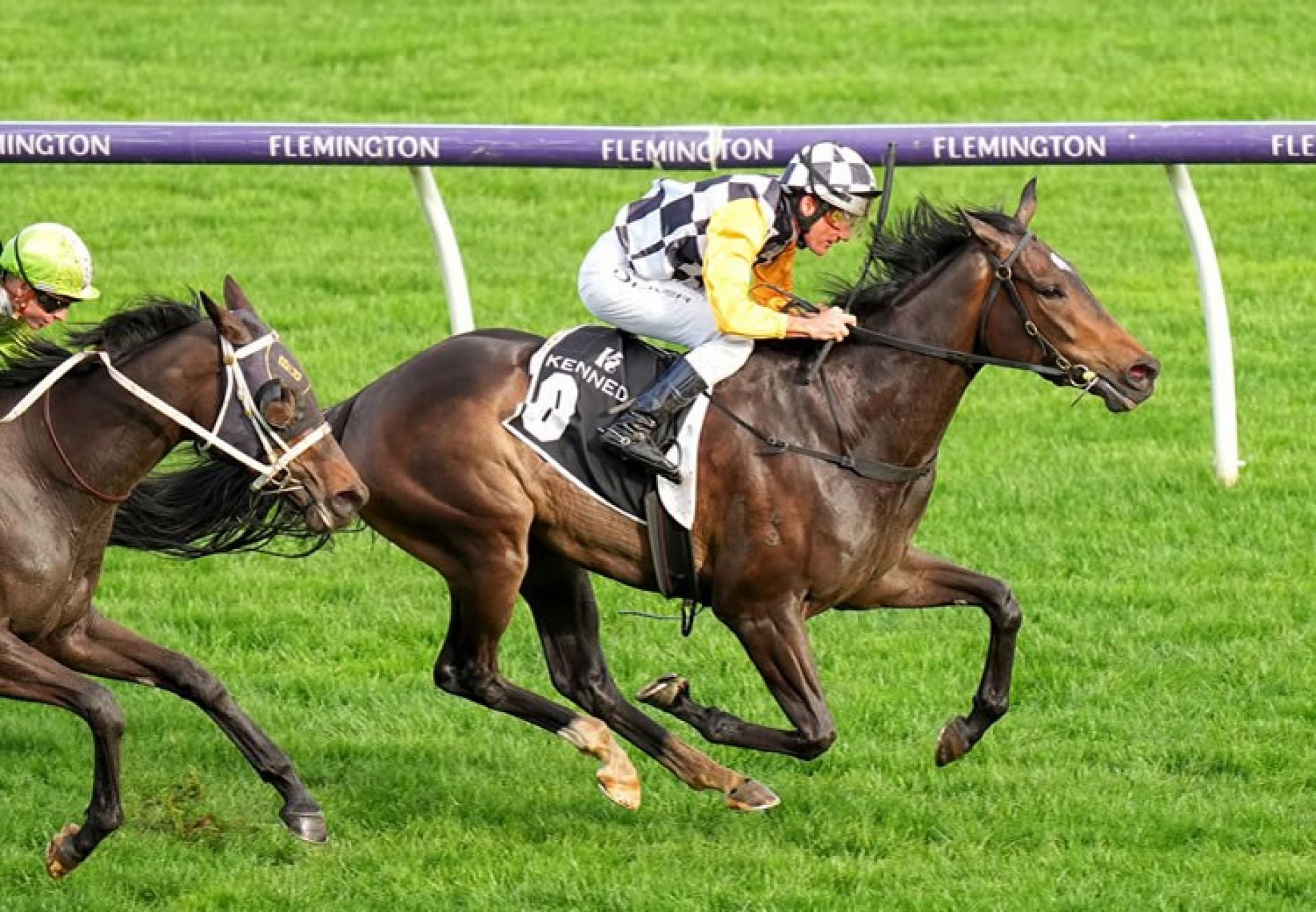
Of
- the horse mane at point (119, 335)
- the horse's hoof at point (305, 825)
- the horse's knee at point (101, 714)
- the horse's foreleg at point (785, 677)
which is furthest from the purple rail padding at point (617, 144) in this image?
the horse's knee at point (101, 714)

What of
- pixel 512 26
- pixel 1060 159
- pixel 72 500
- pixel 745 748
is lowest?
pixel 512 26

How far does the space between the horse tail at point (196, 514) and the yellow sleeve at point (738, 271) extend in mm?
1462

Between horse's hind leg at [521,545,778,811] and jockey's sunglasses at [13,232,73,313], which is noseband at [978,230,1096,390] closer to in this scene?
horse's hind leg at [521,545,778,811]

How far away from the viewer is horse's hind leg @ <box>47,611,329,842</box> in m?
A: 6.69

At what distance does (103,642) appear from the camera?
6.72 m

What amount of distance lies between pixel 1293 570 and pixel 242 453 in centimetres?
424

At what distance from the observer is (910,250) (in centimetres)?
709

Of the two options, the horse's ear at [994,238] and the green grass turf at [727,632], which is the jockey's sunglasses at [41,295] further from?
the horse's ear at [994,238]

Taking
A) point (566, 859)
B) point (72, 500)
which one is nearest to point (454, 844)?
point (566, 859)

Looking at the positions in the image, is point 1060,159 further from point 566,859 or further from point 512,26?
point 512,26

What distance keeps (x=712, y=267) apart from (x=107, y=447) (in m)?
1.64

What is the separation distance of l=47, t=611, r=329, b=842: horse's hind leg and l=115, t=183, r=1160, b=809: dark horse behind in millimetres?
720

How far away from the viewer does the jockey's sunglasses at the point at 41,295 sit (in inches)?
263

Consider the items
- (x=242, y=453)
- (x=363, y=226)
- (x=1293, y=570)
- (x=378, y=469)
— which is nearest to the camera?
(x=242, y=453)
